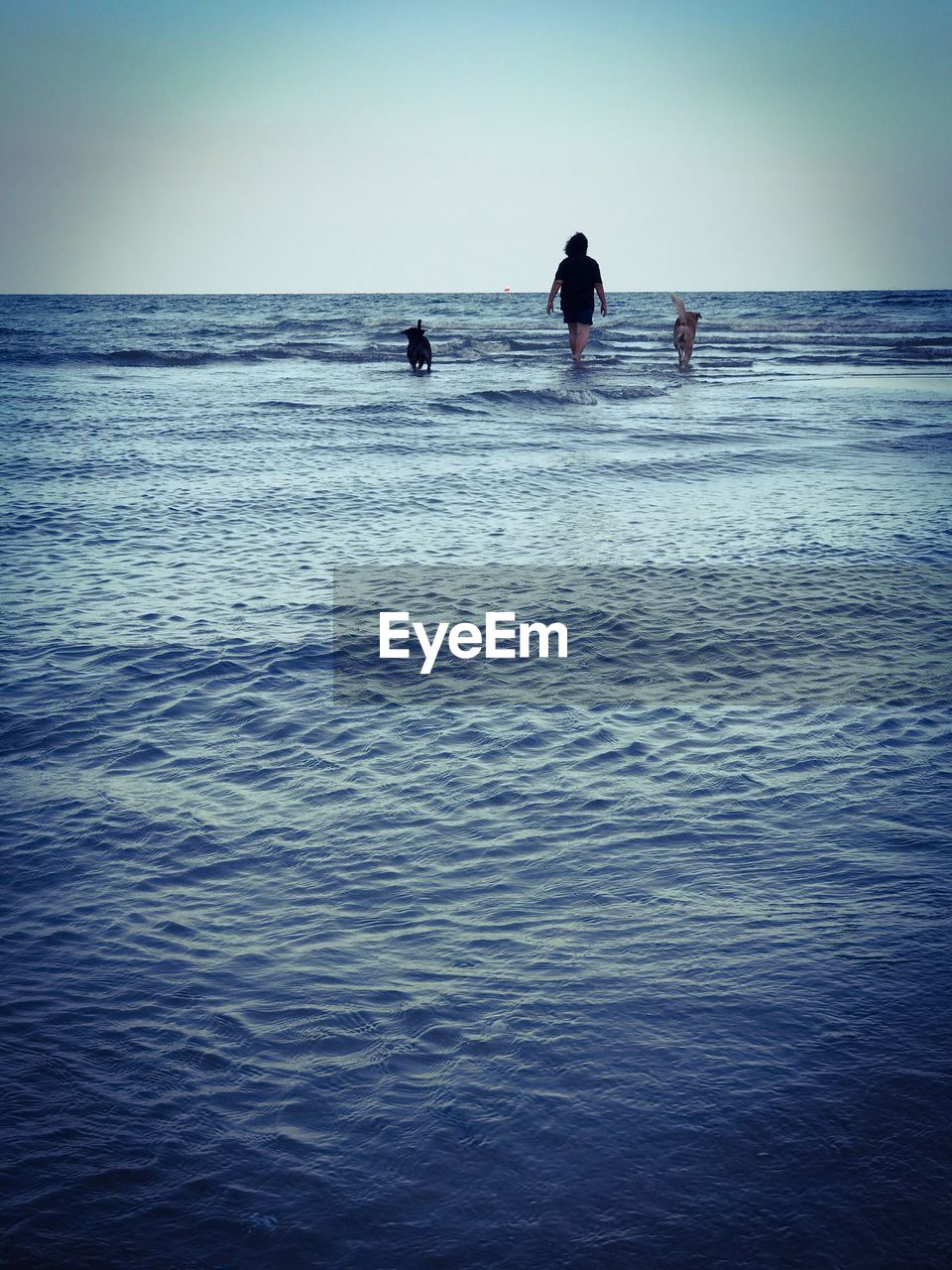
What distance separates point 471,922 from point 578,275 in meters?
15.0

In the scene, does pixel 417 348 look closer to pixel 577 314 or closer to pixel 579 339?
pixel 579 339

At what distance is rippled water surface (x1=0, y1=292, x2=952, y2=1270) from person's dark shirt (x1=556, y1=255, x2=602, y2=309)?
32.6 ft

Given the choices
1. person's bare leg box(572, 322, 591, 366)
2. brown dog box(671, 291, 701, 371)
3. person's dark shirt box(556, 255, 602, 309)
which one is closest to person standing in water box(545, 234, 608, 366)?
person's dark shirt box(556, 255, 602, 309)

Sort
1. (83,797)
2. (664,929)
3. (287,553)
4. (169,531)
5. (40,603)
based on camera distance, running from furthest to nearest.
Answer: (169,531) → (287,553) → (40,603) → (83,797) → (664,929)

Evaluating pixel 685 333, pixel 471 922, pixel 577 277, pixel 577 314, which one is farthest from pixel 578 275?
pixel 471 922

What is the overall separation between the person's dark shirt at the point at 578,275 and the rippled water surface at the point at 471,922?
993 cm

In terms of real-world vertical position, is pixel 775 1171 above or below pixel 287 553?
below

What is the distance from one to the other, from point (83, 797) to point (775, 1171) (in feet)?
8.68

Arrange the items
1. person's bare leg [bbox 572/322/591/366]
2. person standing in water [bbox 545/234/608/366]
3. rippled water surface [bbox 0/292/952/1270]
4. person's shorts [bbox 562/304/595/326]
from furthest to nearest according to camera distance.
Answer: person's bare leg [bbox 572/322/591/366]
person's shorts [bbox 562/304/595/326]
person standing in water [bbox 545/234/608/366]
rippled water surface [bbox 0/292/952/1270]

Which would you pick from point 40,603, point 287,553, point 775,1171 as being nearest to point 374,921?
point 775,1171

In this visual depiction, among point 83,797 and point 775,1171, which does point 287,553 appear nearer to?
point 83,797

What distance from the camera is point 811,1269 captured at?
201cm

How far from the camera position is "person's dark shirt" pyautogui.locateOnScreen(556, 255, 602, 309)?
54.4ft

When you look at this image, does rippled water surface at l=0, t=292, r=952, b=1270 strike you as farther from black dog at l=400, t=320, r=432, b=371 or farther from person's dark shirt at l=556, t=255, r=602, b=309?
black dog at l=400, t=320, r=432, b=371
